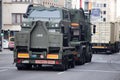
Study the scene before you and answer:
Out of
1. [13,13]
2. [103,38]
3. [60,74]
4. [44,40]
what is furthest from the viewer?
[13,13]

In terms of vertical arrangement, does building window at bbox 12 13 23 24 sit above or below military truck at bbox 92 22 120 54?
above

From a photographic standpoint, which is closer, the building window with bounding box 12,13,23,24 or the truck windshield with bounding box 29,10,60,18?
the truck windshield with bounding box 29,10,60,18

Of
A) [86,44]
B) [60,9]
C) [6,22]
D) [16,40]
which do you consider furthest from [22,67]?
[6,22]

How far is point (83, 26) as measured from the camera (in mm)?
34500

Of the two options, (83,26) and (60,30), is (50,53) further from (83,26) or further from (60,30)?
(83,26)

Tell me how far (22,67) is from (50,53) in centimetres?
191

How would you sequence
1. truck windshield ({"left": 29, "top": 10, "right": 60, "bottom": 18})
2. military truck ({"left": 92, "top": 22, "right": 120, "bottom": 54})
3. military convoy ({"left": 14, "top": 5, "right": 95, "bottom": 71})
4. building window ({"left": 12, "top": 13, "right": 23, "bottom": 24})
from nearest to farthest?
1. military convoy ({"left": 14, "top": 5, "right": 95, "bottom": 71})
2. truck windshield ({"left": 29, "top": 10, "right": 60, "bottom": 18})
3. military truck ({"left": 92, "top": 22, "right": 120, "bottom": 54})
4. building window ({"left": 12, "top": 13, "right": 23, "bottom": 24})

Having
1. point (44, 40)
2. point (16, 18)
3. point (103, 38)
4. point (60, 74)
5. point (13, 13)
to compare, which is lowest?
point (60, 74)

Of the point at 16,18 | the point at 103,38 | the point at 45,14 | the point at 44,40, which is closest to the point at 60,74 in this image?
the point at 44,40

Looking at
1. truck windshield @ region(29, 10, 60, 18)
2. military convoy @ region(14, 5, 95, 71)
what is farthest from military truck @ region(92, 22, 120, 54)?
truck windshield @ region(29, 10, 60, 18)

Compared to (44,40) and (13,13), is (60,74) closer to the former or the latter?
(44,40)

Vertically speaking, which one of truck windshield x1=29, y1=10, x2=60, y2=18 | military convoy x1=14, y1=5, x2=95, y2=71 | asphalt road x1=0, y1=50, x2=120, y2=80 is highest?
truck windshield x1=29, y1=10, x2=60, y2=18

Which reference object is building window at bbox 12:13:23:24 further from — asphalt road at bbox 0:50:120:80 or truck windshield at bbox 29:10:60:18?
truck windshield at bbox 29:10:60:18

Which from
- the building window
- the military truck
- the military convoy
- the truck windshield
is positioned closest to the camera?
the military convoy
